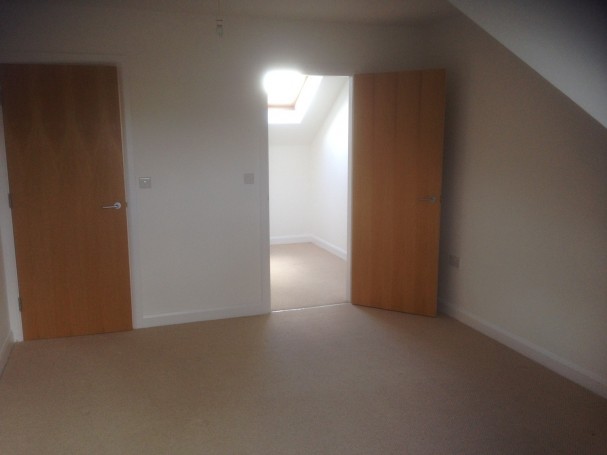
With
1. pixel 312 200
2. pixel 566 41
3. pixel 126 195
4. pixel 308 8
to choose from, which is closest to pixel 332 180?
pixel 312 200

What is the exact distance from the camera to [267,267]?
12.3 ft

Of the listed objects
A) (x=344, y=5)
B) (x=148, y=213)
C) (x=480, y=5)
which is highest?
(x=344, y=5)

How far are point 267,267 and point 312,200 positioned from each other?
299 centimetres

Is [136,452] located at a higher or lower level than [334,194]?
lower

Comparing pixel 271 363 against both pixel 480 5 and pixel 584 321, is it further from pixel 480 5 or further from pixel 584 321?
pixel 480 5

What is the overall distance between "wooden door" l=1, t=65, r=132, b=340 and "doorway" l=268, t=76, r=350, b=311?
1.49m

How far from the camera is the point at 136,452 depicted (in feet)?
6.64

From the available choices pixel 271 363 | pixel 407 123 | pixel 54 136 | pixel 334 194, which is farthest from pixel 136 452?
pixel 334 194

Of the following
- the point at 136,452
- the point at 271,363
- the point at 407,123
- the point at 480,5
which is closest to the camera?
the point at 480,5

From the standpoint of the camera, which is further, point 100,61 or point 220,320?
point 220,320

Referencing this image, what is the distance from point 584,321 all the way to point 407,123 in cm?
185

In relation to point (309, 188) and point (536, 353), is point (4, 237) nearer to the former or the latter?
point (536, 353)

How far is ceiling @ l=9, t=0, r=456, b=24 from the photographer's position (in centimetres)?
301

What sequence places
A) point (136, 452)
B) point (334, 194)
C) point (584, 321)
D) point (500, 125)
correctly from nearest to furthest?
1. point (136, 452)
2. point (584, 321)
3. point (500, 125)
4. point (334, 194)
